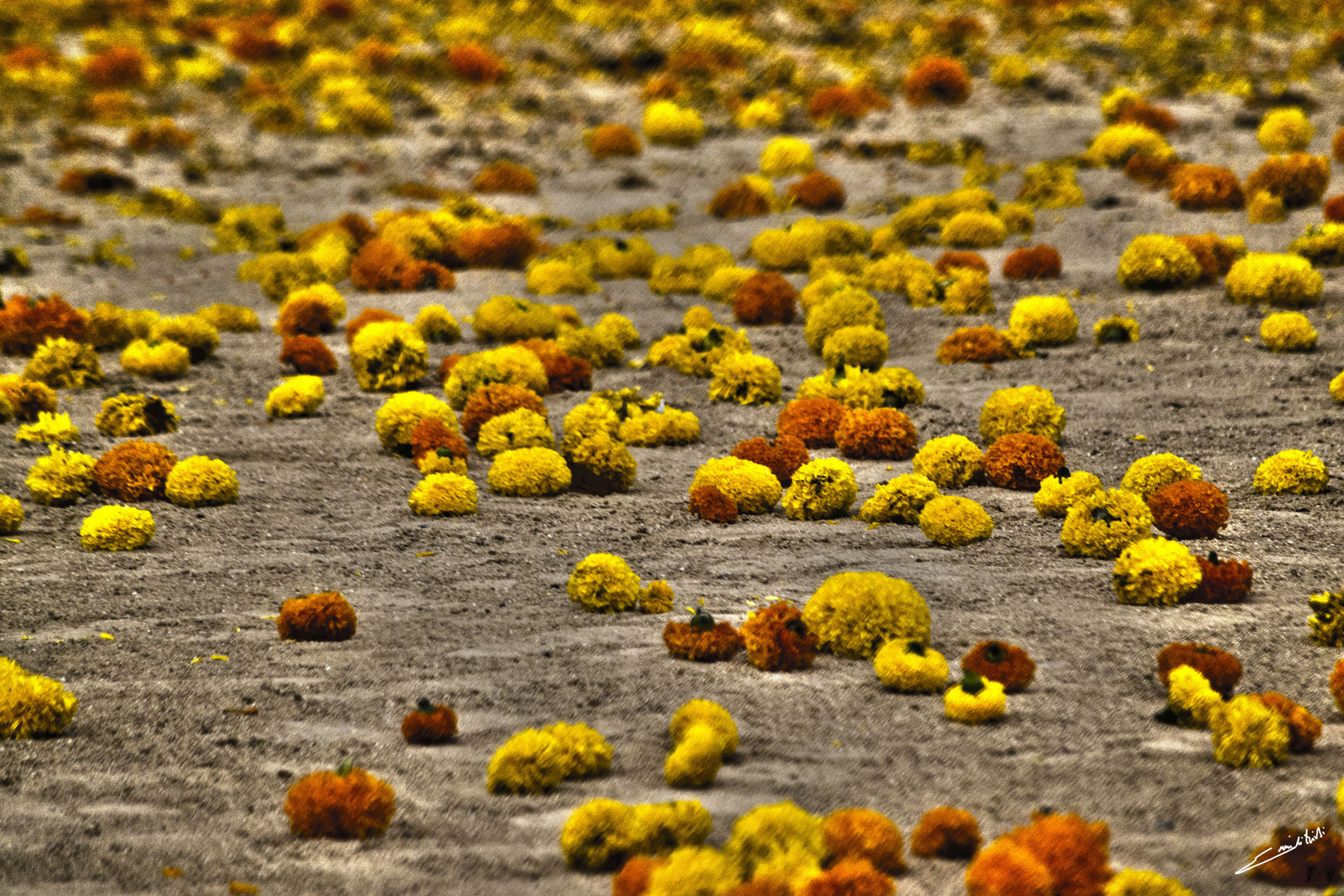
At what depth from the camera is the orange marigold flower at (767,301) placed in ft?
32.4

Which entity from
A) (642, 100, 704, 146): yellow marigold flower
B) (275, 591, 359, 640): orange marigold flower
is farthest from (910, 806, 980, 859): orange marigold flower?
(642, 100, 704, 146): yellow marigold flower

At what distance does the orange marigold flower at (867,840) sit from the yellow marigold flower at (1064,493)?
3062mm

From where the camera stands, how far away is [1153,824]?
11.9 feet

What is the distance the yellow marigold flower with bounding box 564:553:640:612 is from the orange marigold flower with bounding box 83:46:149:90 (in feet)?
45.3

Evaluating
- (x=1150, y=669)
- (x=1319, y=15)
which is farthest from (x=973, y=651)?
(x=1319, y=15)

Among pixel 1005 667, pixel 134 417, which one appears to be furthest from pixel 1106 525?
pixel 134 417

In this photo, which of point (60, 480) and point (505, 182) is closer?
point (60, 480)

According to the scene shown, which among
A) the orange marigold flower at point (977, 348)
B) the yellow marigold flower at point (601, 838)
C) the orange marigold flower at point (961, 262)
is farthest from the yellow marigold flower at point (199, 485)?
the orange marigold flower at point (961, 262)

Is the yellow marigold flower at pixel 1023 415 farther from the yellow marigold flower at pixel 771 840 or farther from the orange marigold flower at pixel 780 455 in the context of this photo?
the yellow marigold flower at pixel 771 840

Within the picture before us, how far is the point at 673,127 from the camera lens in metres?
14.8

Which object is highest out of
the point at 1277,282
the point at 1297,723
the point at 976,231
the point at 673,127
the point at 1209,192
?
the point at 673,127

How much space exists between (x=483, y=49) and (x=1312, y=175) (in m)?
10.6

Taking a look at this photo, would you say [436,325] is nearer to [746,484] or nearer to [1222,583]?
[746,484]

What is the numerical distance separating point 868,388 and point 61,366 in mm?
5678
